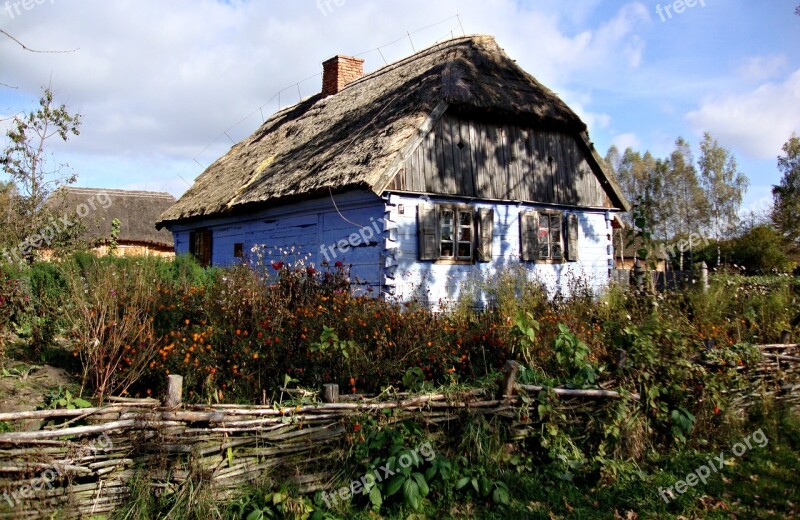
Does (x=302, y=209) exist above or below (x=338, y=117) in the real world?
below

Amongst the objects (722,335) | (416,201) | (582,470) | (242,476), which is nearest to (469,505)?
(582,470)

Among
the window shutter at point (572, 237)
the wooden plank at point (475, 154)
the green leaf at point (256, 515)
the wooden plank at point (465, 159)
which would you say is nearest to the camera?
the green leaf at point (256, 515)

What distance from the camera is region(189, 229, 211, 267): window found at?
590 inches

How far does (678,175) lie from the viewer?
151ft

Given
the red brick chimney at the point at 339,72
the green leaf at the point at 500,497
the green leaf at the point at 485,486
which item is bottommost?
the green leaf at the point at 500,497

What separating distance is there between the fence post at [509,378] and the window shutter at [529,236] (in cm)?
674

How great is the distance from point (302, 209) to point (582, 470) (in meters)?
7.82

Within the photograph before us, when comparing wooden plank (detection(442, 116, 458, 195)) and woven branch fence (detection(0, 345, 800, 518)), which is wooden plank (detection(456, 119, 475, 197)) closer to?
wooden plank (detection(442, 116, 458, 195))

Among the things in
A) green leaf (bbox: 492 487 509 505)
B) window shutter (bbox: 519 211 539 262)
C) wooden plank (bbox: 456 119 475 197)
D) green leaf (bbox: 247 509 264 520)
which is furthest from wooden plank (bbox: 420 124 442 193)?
green leaf (bbox: 247 509 264 520)

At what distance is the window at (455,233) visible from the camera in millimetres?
10164

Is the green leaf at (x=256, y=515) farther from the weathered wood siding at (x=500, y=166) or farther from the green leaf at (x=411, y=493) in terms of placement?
the weathered wood siding at (x=500, y=166)

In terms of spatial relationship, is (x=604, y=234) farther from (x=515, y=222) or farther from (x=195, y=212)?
(x=195, y=212)

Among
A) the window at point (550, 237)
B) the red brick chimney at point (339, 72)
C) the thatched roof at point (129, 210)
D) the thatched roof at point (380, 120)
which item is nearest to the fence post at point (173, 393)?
the thatched roof at point (380, 120)

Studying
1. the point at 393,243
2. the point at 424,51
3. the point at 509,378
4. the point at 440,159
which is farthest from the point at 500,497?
the point at 424,51
